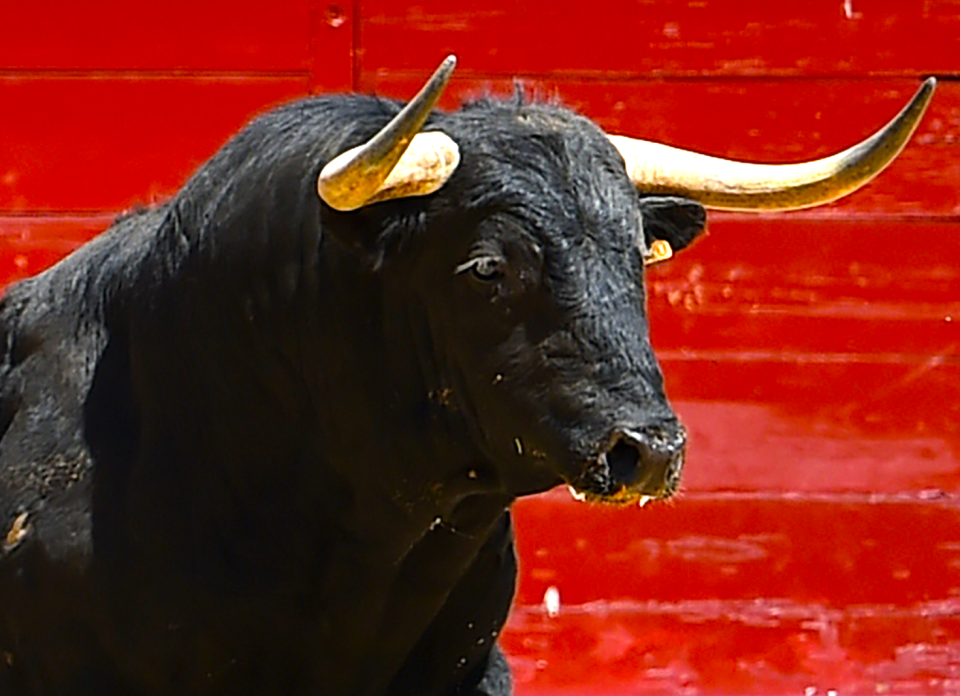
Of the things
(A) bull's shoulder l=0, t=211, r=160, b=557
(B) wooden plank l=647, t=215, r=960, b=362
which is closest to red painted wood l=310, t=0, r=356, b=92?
(B) wooden plank l=647, t=215, r=960, b=362

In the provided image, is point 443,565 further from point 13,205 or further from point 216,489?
point 13,205

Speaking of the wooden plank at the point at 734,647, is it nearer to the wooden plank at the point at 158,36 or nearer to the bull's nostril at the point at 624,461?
the wooden plank at the point at 158,36

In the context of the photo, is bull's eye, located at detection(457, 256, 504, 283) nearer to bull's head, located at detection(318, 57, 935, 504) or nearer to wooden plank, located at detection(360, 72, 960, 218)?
bull's head, located at detection(318, 57, 935, 504)

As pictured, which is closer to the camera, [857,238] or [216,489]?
[216,489]

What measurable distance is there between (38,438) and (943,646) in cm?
287

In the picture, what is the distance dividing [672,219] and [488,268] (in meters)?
0.46

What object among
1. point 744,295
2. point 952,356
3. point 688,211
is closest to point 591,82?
point 744,295

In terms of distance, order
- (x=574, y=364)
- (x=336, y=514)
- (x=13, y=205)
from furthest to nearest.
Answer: (x=13, y=205), (x=336, y=514), (x=574, y=364)

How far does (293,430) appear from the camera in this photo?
3713 mm

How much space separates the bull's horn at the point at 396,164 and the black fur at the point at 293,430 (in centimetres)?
4

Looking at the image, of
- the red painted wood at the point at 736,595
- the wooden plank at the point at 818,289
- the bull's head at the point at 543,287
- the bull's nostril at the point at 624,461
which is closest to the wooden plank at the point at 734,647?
the red painted wood at the point at 736,595

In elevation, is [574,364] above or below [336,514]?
above

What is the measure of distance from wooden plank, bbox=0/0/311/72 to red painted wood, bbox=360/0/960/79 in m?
0.21

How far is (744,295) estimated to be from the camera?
232 inches
